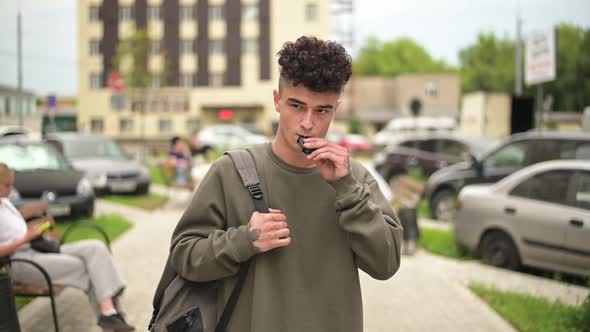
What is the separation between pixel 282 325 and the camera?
212 cm

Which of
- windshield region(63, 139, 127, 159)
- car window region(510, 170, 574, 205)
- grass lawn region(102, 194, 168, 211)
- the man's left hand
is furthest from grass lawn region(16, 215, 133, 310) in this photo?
the man's left hand

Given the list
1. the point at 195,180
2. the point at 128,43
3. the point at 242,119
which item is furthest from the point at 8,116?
the point at 195,180

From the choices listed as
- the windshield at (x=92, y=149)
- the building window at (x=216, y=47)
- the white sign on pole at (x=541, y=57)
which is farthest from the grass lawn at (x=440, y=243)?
the building window at (x=216, y=47)

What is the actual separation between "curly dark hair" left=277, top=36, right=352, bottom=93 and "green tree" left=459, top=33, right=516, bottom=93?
220ft

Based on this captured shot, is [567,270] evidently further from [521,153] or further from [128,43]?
[128,43]

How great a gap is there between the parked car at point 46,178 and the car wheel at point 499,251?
6786 millimetres

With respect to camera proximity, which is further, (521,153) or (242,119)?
(242,119)

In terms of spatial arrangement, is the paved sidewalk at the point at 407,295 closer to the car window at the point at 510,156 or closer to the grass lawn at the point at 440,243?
the grass lawn at the point at 440,243

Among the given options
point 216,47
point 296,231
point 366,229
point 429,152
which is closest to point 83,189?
point 429,152

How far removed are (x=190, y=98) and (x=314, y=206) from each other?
2024 inches

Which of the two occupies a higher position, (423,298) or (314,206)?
(314,206)

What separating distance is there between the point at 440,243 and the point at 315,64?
8.15 meters

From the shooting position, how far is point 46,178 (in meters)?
10.5

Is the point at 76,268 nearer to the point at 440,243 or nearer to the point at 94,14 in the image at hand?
the point at 440,243
